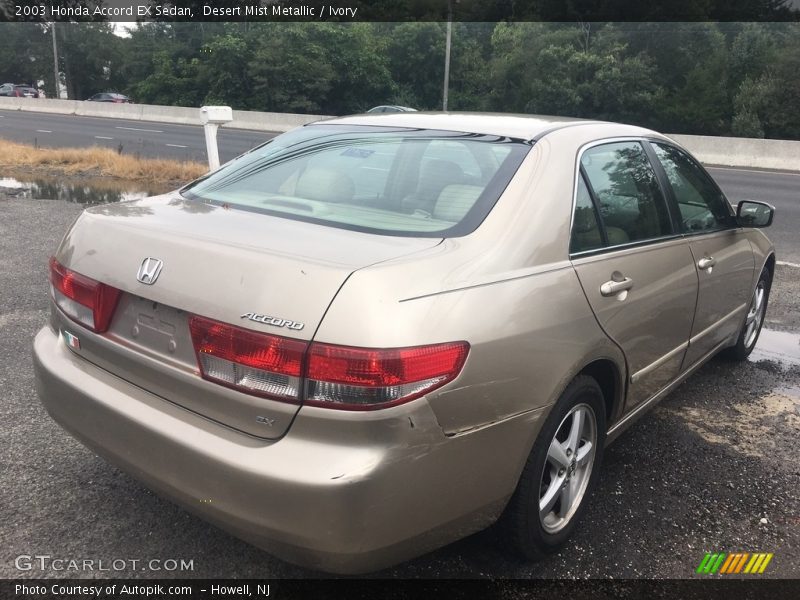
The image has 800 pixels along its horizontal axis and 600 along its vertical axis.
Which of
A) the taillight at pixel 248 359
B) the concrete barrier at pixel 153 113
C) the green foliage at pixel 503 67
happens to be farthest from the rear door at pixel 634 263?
the green foliage at pixel 503 67

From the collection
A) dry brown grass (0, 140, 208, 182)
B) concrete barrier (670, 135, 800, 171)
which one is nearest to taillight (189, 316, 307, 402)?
dry brown grass (0, 140, 208, 182)

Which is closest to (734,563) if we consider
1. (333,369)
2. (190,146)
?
(333,369)

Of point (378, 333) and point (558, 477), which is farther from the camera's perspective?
point (558, 477)

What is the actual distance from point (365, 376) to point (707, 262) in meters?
2.42

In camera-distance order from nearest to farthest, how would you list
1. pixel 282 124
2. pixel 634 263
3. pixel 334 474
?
pixel 334 474
pixel 634 263
pixel 282 124

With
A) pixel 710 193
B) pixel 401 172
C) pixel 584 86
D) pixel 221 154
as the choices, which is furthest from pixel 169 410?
pixel 584 86

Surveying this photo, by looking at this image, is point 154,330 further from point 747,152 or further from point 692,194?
point 747,152

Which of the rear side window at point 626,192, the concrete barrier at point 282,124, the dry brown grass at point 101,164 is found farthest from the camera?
the concrete barrier at point 282,124

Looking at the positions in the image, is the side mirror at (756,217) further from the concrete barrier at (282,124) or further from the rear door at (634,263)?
the concrete barrier at (282,124)

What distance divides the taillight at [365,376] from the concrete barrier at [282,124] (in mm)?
10085

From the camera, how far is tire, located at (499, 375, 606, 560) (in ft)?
7.79

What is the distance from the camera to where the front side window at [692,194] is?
3555mm

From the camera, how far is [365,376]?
186 centimetres

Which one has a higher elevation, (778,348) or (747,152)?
(747,152)
